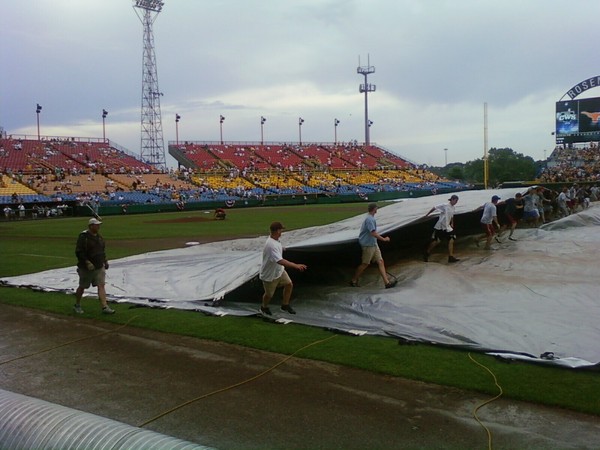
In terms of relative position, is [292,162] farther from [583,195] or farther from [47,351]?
[47,351]

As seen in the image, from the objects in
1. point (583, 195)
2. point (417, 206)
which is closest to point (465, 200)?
point (417, 206)

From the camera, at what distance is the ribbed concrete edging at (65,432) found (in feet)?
8.67

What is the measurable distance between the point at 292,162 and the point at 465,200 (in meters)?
61.6

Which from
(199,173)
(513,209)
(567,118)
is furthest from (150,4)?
(513,209)

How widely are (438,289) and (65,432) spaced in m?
7.03

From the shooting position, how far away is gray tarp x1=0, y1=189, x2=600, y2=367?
678 centimetres

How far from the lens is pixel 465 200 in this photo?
13672 millimetres

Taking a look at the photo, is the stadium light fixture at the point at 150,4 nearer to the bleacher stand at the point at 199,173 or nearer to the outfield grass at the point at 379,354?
the bleacher stand at the point at 199,173

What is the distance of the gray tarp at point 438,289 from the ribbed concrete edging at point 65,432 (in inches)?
179

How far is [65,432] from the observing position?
2.76 m

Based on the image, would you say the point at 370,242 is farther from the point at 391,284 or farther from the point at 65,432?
the point at 65,432

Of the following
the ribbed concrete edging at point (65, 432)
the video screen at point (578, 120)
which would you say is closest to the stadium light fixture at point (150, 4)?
the video screen at point (578, 120)

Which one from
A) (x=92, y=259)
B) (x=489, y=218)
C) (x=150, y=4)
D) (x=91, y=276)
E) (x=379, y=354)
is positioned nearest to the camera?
(x=379, y=354)

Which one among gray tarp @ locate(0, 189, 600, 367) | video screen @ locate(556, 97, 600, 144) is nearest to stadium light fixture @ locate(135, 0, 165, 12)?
video screen @ locate(556, 97, 600, 144)
